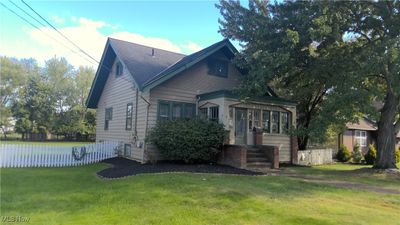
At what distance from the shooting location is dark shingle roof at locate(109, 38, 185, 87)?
16.6m

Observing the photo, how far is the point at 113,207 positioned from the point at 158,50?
15.4 meters

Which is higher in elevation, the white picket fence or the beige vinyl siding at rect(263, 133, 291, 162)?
the beige vinyl siding at rect(263, 133, 291, 162)

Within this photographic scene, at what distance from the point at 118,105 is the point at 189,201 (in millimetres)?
13070

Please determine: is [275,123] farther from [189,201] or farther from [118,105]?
[189,201]

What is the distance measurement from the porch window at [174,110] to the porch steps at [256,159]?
12.5ft

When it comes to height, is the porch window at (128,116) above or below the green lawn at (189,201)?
above

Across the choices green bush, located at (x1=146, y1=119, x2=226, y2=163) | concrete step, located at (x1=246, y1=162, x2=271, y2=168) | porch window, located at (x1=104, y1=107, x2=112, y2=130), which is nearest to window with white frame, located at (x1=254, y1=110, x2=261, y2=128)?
concrete step, located at (x1=246, y1=162, x2=271, y2=168)

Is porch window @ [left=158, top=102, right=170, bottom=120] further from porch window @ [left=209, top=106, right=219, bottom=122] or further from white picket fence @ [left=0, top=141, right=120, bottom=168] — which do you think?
white picket fence @ [left=0, top=141, right=120, bottom=168]

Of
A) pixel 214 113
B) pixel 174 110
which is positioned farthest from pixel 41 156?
pixel 214 113

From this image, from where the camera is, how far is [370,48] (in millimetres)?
14789

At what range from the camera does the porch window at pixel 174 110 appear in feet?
52.6

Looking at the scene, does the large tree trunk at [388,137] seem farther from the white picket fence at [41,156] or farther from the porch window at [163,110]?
the white picket fence at [41,156]

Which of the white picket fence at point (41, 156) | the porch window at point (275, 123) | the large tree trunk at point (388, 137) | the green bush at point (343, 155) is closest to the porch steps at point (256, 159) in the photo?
the porch window at point (275, 123)

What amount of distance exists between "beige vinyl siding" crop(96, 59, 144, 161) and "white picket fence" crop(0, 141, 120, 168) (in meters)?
2.10
